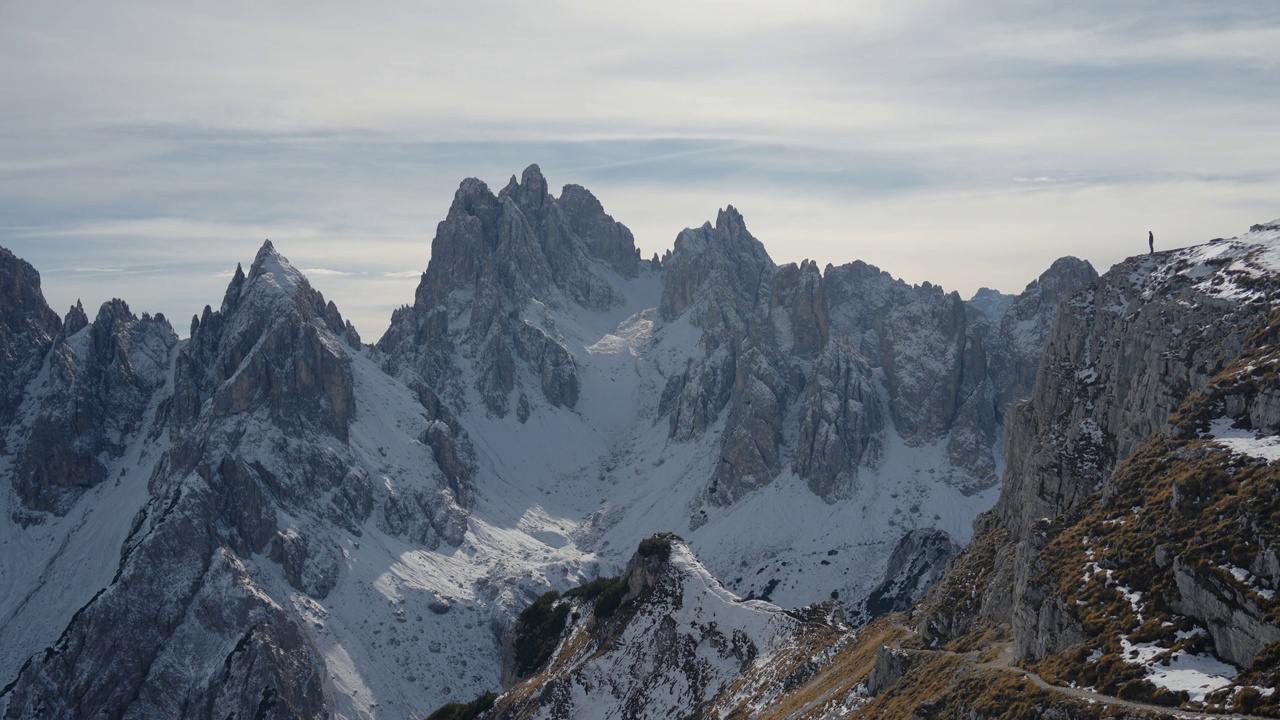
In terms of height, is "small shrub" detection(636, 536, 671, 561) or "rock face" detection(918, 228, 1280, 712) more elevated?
"rock face" detection(918, 228, 1280, 712)

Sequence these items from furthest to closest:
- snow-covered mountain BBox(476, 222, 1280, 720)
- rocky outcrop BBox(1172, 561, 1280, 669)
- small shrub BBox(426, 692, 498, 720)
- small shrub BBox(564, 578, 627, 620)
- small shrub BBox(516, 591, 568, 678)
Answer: small shrub BBox(516, 591, 568, 678), small shrub BBox(564, 578, 627, 620), small shrub BBox(426, 692, 498, 720), snow-covered mountain BBox(476, 222, 1280, 720), rocky outcrop BBox(1172, 561, 1280, 669)

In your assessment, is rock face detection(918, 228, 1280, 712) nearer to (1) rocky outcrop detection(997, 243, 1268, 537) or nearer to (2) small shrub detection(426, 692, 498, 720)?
(1) rocky outcrop detection(997, 243, 1268, 537)

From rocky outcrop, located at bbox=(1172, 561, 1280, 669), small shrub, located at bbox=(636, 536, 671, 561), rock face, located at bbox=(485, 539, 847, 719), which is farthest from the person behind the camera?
small shrub, located at bbox=(636, 536, 671, 561)

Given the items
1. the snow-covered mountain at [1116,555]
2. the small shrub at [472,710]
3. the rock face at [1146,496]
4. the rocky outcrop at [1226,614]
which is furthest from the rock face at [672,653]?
the rocky outcrop at [1226,614]

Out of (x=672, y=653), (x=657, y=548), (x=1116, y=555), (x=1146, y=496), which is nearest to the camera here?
(x=1116, y=555)

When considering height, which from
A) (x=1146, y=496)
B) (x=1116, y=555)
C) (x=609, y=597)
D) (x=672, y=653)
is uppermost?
(x=1146, y=496)

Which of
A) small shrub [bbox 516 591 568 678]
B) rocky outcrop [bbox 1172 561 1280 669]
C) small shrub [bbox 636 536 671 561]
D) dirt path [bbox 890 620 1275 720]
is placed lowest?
small shrub [bbox 516 591 568 678]

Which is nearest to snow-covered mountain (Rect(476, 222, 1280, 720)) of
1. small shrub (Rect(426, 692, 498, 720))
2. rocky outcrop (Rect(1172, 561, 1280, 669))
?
rocky outcrop (Rect(1172, 561, 1280, 669))

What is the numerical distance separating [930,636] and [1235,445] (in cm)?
3452

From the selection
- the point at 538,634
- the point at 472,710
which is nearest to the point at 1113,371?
the point at 472,710

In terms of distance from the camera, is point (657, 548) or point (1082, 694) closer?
point (1082, 694)

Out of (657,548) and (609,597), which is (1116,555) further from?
(609,597)

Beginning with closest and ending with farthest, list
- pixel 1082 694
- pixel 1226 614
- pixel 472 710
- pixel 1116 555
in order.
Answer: pixel 1226 614, pixel 1082 694, pixel 1116 555, pixel 472 710

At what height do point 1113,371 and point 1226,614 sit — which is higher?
point 1113,371
